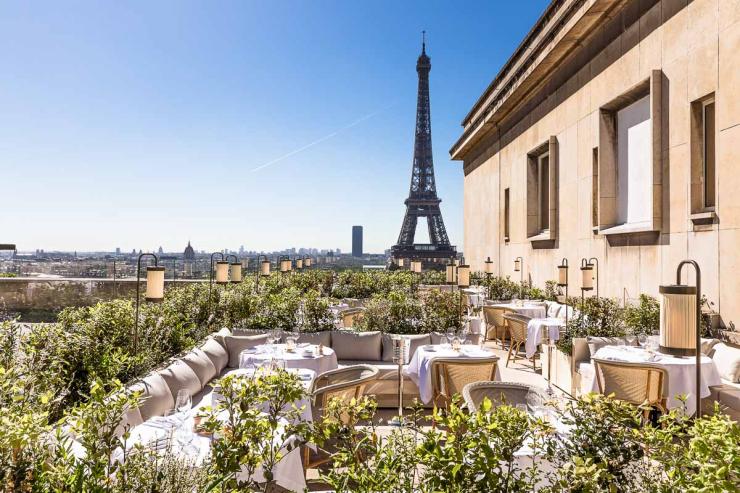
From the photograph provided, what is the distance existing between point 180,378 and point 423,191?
32857 mm

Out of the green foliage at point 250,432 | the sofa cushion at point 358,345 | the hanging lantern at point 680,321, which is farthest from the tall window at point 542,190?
the green foliage at point 250,432

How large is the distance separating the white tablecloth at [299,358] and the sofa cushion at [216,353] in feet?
2.07

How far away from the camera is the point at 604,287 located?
969 cm

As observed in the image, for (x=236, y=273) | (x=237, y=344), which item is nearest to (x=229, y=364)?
(x=237, y=344)

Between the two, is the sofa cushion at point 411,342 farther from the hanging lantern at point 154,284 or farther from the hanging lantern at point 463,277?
the hanging lantern at point 154,284

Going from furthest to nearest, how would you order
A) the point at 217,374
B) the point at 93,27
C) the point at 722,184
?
the point at 93,27 < the point at 722,184 < the point at 217,374

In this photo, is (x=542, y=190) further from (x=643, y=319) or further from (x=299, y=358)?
(x=299, y=358)

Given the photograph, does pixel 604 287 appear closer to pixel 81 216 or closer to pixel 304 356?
Result: pixel 304 356

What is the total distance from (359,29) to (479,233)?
31.8 ft

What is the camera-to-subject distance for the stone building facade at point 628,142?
6.59 m

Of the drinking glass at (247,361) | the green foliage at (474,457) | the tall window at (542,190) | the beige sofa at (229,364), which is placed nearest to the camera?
the green foliage at (474,457)

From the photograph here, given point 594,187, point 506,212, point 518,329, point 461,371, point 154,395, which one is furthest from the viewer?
point 506,212

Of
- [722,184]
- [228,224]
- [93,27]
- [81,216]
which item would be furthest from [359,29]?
[228,224]

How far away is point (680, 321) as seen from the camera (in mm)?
2281
